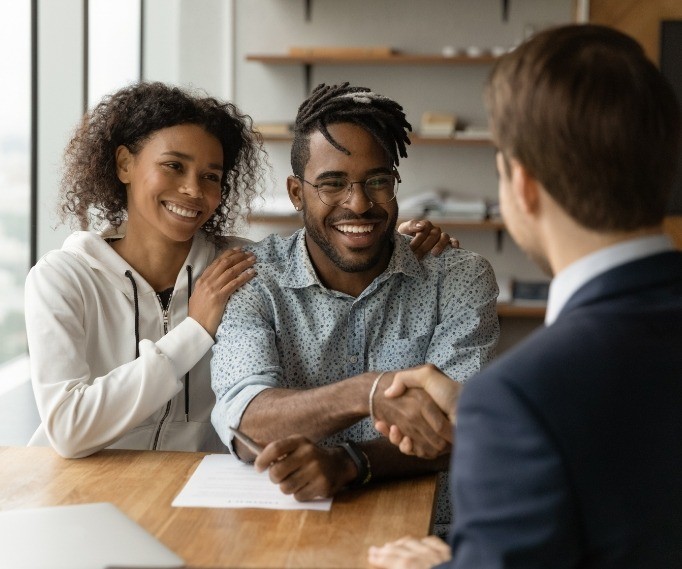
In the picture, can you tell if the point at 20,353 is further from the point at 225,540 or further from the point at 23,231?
the point at 225,540

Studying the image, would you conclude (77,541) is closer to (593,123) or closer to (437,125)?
(593,123)

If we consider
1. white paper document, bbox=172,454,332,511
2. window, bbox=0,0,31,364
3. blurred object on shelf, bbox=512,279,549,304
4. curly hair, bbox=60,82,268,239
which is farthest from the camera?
blurred object on shelf, bbox=512,279,549,304

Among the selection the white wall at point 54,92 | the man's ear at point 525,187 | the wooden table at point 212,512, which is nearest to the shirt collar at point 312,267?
the wooden table at point 212,512

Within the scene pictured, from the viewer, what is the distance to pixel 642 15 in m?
4.85

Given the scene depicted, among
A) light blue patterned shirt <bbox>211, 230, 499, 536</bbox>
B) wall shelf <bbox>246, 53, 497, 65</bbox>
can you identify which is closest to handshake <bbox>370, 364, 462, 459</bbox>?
light blue patterned shirt <bbox>211, 230, 499, 536</bbox>

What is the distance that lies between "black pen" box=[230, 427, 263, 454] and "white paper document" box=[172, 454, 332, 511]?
56 millimetres

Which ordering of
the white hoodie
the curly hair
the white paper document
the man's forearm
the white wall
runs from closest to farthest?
the white paper document → the man's forearm → the white hoodie → the curly hair → the white wall

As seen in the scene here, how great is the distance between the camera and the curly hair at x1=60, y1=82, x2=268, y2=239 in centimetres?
226

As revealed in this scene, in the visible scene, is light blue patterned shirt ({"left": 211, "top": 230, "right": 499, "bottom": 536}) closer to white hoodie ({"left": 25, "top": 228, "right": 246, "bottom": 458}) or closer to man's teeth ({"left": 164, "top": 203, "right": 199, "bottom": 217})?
white hoodie ({"left": 25, "top": 228, "right": 246, "bottom": 458})

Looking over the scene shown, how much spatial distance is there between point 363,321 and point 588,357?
1.11 meters

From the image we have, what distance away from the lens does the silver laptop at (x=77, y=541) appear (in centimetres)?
133

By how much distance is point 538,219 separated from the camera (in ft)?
3.37

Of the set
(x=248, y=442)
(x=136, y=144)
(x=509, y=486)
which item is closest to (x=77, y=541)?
(x=248, y=442)

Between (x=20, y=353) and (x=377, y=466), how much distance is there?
2.27m
